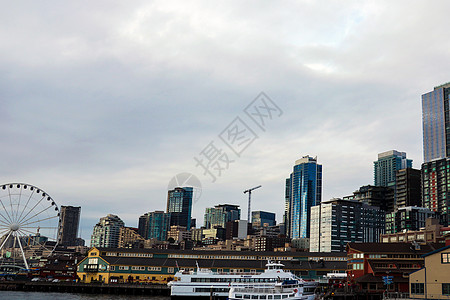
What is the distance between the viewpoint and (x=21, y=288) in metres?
138

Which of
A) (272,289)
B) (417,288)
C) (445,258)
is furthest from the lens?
(272,289)

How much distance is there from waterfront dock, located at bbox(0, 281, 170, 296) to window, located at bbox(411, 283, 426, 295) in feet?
229

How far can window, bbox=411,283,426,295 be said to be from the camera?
239ft

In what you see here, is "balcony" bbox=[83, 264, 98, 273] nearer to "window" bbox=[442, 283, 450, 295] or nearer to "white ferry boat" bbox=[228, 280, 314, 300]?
"white ferry boat" bbox=[228, 280, 314, 300]

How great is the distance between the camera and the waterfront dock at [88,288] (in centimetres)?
12681

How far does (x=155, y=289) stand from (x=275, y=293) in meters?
47.1

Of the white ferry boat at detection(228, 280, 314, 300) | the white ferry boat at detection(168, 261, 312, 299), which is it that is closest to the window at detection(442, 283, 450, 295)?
the white ferry boat at detection(228, 280, 314, 300)

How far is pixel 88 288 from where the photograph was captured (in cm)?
13300

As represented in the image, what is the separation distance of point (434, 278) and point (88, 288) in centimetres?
9553

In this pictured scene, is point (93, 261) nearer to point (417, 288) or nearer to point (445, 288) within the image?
point (417, 288)

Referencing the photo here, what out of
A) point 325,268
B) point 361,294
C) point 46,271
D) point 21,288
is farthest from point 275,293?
point 46,271

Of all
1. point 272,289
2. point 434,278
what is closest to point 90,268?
point 272,289

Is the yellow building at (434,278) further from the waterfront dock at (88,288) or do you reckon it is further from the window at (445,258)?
the waterfront dock at (88,288)

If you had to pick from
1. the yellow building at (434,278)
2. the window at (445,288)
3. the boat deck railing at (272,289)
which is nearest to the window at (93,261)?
the boat deck railing at (272,289)
